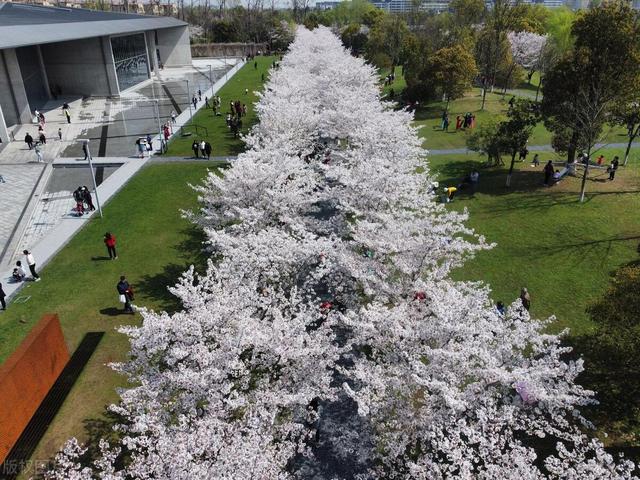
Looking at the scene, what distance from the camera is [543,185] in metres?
27.2

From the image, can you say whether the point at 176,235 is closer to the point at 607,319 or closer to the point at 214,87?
the point at 607,319

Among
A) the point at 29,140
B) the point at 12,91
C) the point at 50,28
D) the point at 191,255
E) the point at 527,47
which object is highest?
the point at 50,28

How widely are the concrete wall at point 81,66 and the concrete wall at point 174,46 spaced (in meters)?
29.3

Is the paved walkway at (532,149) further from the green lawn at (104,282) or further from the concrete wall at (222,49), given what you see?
the concrete wall at (222,49)

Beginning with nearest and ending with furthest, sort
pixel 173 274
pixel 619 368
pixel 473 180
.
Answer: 1. pixel 619 368
2. pixel 173 274
3. pixel 473 180

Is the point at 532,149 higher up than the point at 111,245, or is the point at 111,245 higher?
the point at 111,245

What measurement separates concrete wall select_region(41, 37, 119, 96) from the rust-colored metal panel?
47062mm

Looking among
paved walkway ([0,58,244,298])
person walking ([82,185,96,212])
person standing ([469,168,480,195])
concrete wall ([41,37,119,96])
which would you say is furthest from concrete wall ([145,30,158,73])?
person standing ([469,168,480,195])

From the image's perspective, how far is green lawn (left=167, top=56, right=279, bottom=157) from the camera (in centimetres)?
3497

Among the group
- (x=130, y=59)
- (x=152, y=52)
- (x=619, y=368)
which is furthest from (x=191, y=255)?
(x=152, y=52)

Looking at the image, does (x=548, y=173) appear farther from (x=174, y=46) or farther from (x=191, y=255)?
(x=174, y=46)

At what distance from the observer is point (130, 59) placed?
60500 millimetres

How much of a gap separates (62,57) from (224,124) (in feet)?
78.2

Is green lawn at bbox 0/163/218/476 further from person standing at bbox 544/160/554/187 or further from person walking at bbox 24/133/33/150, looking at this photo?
person standing at bbox 544/160/554/187
